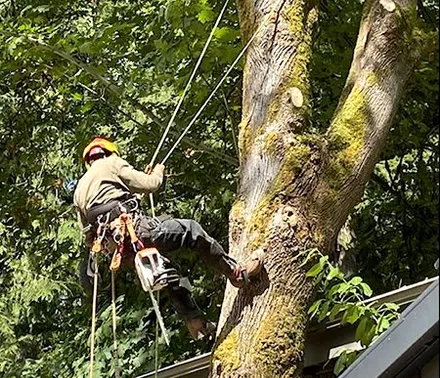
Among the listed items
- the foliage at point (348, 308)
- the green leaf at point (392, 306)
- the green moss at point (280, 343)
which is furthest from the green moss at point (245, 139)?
the green leaf at point (392, 306)

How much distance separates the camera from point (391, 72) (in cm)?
464

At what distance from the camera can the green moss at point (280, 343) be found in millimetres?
3980

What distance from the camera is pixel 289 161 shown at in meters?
4.31

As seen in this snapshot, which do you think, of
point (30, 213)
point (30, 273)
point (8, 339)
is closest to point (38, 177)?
point (30, 213)

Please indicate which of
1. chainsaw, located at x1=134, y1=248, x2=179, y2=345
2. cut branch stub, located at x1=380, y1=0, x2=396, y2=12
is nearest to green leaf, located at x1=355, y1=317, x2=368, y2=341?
chainsaw, located at x1=134, y1=248, x2=179, y2=345

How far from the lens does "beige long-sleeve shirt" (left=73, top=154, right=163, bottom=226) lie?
15.1 feet

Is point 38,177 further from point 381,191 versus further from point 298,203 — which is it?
point 298,203

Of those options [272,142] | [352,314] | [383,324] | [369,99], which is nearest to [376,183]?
[369,99]

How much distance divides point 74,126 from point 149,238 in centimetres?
460

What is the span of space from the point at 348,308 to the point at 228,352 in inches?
23.7

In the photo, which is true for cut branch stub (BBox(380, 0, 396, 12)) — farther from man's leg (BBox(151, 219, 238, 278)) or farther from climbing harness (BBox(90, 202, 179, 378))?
climbing harness (BBox(90, 202, 179, 378))

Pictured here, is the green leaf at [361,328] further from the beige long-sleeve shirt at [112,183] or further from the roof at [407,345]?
the beige long-sleeve shirt at [112,183]

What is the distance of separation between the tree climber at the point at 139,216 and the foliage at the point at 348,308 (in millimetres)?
447

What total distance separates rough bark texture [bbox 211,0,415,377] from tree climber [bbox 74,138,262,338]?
0.20 metres
